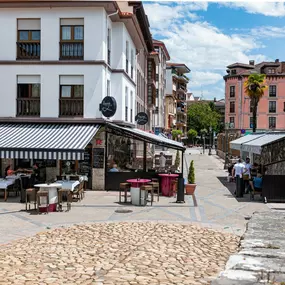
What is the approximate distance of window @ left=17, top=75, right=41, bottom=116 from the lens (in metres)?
21.6

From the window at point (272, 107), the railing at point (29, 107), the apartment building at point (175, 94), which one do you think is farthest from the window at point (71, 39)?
the window at point (272, 107)

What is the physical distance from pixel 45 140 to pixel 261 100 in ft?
231

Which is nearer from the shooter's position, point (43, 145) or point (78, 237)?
point (78, 237)

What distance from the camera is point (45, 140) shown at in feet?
60.5

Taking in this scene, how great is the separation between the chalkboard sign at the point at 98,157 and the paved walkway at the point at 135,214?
2.00m

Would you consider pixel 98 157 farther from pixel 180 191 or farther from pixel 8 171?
pixel 180 191

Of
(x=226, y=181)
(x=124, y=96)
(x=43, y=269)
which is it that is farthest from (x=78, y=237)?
(x=226, y=181)

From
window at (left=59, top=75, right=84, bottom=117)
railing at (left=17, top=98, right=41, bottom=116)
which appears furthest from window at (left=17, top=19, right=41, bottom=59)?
railing at (left=17, top=98, right=41, bottom=116)

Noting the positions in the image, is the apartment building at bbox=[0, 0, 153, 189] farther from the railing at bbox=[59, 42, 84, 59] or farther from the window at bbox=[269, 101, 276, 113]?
the window at bbox=[269, 101, 276, 113]

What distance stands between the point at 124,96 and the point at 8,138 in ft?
26.6

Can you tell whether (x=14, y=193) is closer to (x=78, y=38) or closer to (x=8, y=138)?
(x=8, y=138)

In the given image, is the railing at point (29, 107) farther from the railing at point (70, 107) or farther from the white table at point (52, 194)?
the white table at point (52, 194)

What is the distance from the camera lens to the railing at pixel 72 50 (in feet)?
69.9

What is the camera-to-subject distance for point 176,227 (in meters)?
12.8
